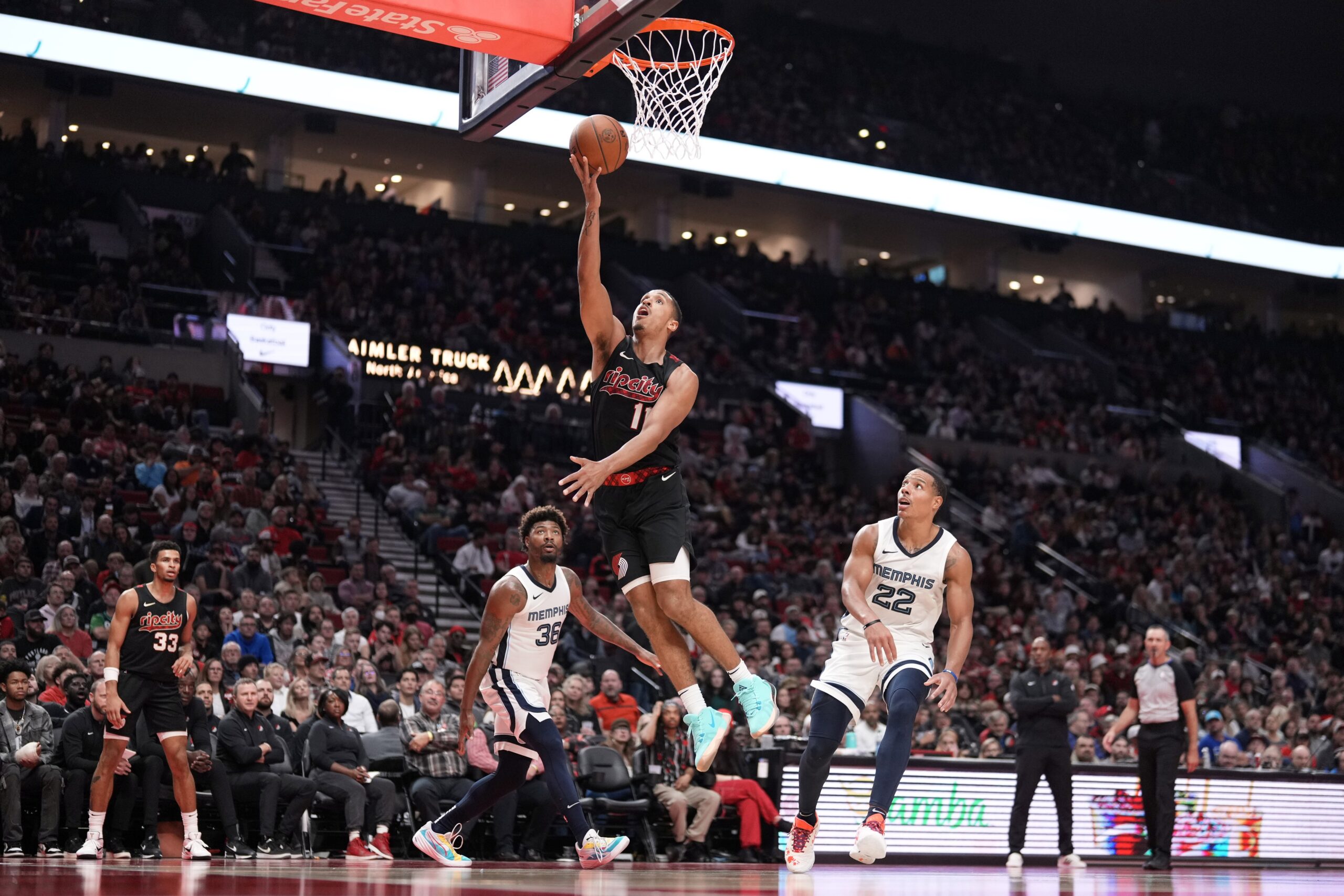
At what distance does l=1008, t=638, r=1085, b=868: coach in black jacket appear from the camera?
11484 millimetres

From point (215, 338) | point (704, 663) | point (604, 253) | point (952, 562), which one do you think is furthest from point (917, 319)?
point (952, 562)

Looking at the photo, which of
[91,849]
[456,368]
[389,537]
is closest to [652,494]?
[91,849]

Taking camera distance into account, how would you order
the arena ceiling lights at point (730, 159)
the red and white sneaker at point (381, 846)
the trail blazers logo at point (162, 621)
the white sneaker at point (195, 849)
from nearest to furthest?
the trail blazers logo at point (162, 621) < the white sneaker at point (195, 849) < the red and white sneaker at point (381, 846) < the arena ceiling lights at point (730, 159)

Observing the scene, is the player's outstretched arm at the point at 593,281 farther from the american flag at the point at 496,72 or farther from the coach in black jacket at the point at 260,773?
the coach in black jacket at the point at 260,773

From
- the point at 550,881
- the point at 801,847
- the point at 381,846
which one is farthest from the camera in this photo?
the point at 381,846

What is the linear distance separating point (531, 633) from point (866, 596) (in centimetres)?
202

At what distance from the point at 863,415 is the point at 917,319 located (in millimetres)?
5290

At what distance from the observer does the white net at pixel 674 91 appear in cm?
885

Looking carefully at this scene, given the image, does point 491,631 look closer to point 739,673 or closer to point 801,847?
point 739,673

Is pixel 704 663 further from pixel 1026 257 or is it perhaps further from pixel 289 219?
pixel 1026 257

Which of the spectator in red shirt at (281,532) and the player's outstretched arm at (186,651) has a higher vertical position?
the spectator in red shirt at (281,532)

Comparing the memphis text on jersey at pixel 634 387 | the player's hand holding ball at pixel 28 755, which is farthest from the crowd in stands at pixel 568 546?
the memphis text on jersey at pixel 634 387

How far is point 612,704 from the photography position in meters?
13.3

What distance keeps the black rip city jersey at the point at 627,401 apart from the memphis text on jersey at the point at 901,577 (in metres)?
1.27
